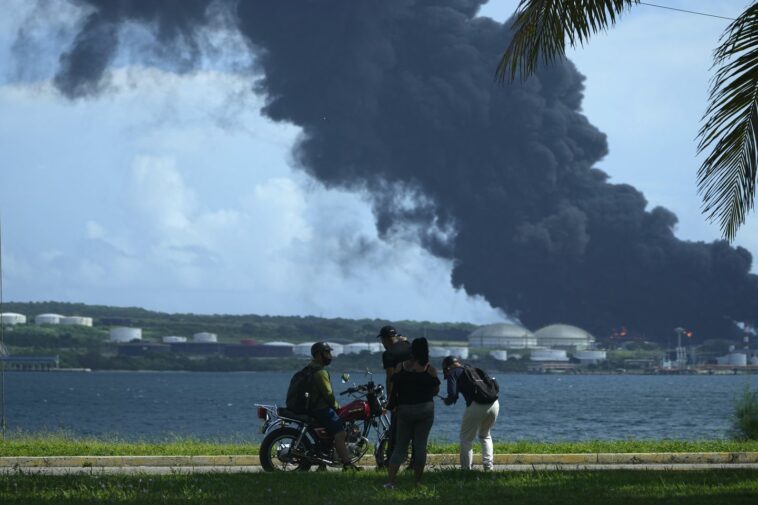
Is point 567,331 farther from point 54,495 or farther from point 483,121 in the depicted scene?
point 54,495

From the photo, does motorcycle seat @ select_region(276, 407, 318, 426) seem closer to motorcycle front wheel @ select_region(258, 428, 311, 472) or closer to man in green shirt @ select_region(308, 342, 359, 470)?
man in green shirt @ select_region(308, 342, 359, 470)

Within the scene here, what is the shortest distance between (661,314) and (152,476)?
192195mm

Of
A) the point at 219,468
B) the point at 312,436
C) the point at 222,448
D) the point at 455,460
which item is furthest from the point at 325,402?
the point at 222,448

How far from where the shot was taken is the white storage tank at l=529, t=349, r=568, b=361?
643 ft

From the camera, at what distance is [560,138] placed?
179m

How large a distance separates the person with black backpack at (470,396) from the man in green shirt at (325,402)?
4.32 ft

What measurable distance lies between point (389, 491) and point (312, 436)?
102 inches

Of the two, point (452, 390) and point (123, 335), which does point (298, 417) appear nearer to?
point (452, 390)

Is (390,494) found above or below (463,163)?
below

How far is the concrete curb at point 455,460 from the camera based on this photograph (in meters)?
15.7

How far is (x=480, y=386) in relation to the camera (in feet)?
44.3

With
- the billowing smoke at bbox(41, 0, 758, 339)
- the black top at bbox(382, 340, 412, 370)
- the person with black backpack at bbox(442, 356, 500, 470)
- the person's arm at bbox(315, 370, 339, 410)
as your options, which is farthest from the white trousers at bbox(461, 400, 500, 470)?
the billowing smoke at bbox(41, 0, 758, 339)

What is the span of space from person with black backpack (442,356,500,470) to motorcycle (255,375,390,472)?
3.03 feet

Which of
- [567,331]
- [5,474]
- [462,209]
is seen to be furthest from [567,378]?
[5,474]
